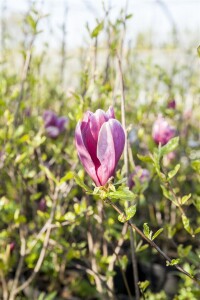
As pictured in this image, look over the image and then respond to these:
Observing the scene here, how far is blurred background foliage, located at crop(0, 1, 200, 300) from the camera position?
3.84ft

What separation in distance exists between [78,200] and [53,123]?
1.26ft

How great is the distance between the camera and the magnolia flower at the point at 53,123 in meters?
1.46

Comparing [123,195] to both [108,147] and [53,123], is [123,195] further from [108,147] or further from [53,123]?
[53,123]

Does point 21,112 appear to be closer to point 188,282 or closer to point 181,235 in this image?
point 188,282

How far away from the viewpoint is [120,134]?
664 millimetres

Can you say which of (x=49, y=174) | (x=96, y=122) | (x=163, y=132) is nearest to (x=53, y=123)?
(x=49, y=174)

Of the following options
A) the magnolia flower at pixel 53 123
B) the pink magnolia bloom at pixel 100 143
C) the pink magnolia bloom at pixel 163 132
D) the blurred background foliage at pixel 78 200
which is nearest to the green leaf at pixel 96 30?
the blurred background foliage at pixel 78 200

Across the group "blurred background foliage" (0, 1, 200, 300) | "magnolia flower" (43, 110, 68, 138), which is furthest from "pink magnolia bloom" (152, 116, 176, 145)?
"magnolia flower" (43, 110, 68, 138)

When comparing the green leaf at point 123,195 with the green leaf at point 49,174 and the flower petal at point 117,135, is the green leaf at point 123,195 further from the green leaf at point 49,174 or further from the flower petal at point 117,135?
the green leaf at point 49,174

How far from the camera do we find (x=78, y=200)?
1.72m

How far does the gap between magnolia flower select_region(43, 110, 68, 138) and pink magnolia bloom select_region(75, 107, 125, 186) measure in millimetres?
785

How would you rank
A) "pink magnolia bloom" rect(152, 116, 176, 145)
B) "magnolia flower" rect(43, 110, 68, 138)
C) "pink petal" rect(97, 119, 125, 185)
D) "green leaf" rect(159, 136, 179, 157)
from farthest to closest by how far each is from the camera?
"magnolia flower" rect(43, 110, 68, 138) → "pink magnolia bloom" rect(152, 116, 176, 145) → "green leaf" rect(159, 136, 179, 157) → "pink petal" rect(97, 119, 125, 185)

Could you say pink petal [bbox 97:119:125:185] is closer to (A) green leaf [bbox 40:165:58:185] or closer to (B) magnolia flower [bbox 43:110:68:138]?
(A) green leaf [bbox 40:165:58:185]

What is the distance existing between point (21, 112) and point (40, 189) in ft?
2.56
